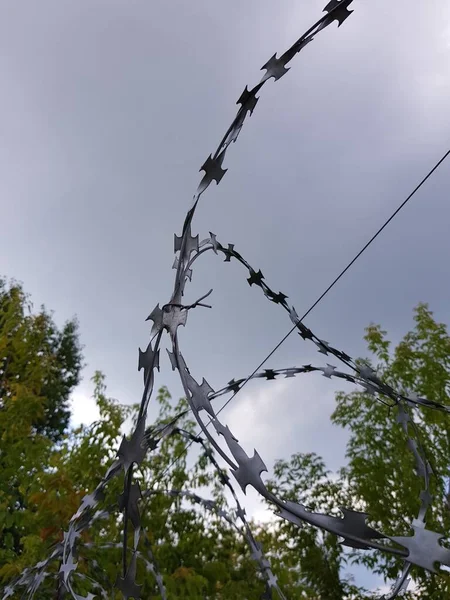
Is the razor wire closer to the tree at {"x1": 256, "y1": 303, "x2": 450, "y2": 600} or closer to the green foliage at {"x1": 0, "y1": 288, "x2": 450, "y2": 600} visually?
the green foliage at {"x1": 0, "y1": 288, "x2": 450, "y2": 600}

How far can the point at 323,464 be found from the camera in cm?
1152

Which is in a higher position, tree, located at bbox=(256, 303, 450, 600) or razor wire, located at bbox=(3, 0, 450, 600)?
tree, located at bbox=(256, 303, 450, 600)

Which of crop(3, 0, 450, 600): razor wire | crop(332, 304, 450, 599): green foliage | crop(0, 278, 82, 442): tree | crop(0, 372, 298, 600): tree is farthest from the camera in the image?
crop(332, 304, 450, 599): green foliage

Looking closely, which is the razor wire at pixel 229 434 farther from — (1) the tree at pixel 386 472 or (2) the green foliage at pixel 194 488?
(1) the tree at pixel 386 472

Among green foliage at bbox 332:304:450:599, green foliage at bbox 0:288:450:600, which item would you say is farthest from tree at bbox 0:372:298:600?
green foliage at bbox 332:304:450:599

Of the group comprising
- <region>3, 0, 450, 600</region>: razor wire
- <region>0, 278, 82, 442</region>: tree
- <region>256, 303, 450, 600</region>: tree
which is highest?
<region>256, 303, 450, 600</region>: tree

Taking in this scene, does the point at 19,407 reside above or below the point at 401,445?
below

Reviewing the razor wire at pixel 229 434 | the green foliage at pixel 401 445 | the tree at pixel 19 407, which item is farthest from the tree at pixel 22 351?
the green foliage at pixel 401 445

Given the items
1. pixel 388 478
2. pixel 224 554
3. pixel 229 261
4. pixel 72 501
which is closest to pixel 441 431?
pixel 388 478

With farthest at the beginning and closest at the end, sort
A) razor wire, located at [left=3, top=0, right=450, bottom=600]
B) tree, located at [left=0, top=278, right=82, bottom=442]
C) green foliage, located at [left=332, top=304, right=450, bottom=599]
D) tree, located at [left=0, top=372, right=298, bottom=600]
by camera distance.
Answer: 1. green foliage, located at [left=332, top=304, right=450, bottom=599]
2. tree, located at [left=0, top=278, right=82, bottom=442]
3. tree, located at [left=0, top=372, right=298, bottom=600]
4. razor wire, located at [left=3, top=0, right=450, bottom=600]

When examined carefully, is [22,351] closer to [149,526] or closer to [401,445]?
[149,526]

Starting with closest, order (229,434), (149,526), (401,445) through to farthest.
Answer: (229,434) < (149,526) < (401,445)

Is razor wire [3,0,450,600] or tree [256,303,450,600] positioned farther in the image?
tree [256,303,450,600]

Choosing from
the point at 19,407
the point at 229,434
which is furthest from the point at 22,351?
the point at 229,434
